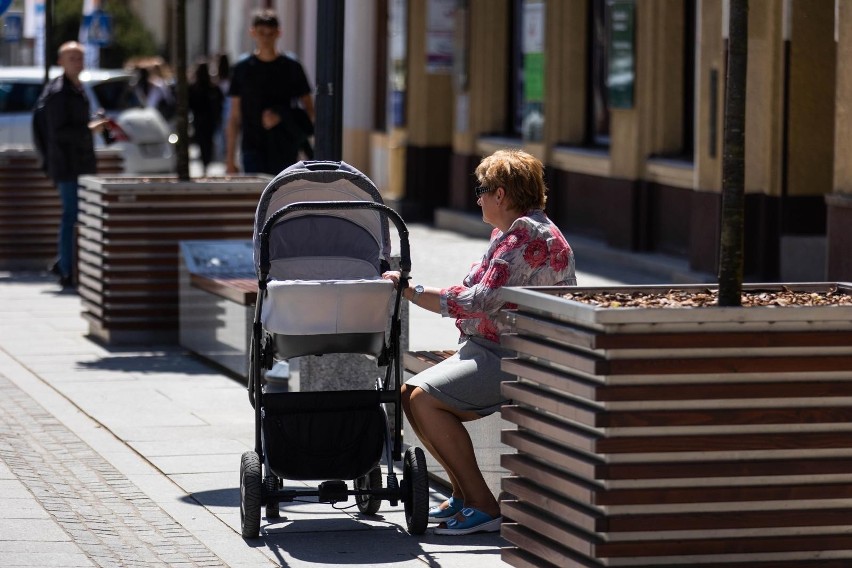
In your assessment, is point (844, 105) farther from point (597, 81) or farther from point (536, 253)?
point (597, 81)

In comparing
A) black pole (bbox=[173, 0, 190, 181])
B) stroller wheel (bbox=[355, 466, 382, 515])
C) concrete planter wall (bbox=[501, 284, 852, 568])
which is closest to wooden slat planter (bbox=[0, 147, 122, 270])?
black pole (bbox=[173, 0, 190, 181])

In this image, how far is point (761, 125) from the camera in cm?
1356

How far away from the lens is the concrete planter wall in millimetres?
4957

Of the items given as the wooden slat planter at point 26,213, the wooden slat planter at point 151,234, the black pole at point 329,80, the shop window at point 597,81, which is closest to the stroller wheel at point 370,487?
the black pole at point 329,80

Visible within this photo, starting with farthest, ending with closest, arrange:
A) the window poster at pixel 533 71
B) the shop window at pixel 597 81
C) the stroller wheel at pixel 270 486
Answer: the window poster at pixel 533 71, the shop window at pixel 597 81, the stroller wheel at pixel 270 486

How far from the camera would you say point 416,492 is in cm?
654

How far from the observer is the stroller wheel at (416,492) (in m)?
6.54

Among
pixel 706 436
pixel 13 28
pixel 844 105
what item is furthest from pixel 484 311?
pixel 13 28

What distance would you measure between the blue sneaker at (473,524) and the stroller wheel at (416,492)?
0.34ft

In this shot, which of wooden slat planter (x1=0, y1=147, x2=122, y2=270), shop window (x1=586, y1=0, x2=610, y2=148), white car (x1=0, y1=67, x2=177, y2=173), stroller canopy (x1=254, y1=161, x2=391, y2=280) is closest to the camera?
stroller canopy (x1=254, y1=161, x2=391, y2=280)

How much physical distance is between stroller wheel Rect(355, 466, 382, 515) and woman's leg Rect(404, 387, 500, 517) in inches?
11.1

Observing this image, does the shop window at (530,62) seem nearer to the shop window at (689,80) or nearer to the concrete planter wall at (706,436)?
the shop window at (689,80)

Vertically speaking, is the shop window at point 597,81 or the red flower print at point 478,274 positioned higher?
the shop window at point 597,81

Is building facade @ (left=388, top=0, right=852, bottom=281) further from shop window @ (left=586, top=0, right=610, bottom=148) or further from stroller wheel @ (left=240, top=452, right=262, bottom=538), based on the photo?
stroller wheel @ (left=240, top=452, right=262, bottom=538)
